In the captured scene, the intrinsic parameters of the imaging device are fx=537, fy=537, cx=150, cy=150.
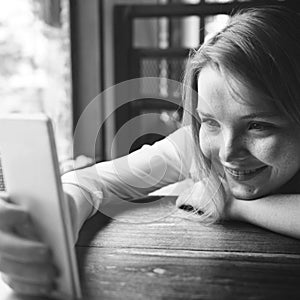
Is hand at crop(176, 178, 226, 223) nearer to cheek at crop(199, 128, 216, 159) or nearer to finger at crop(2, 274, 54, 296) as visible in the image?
cheek at crop(199, 128, 216, 159)

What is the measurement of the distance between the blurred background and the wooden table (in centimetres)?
55

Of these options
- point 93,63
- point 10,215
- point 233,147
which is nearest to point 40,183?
point 10,215

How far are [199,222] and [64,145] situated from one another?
33.8 inches

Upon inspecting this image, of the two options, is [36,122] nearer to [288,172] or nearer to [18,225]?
[18,225]

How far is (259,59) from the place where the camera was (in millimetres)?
584

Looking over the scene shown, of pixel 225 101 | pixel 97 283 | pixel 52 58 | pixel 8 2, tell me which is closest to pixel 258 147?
pixel 225 101

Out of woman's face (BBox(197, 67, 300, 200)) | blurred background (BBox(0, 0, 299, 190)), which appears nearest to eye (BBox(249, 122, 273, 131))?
woman's face (BBox(197, 67, 300, 200))

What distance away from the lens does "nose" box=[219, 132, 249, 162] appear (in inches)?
23.3

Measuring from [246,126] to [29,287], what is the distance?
30 centimetres

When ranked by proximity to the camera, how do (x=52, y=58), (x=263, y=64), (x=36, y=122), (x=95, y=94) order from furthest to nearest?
(x=95, y=94), (x=52, y=58), (x=263, y=64), (x=36, y=122)

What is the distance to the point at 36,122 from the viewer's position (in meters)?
0.36

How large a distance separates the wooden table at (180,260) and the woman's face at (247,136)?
6cm

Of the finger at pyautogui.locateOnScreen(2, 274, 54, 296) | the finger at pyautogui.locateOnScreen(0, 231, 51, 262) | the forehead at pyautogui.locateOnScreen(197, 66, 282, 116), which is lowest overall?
the finger at pyautogui.locateOnScreen(2, 274, 54, 296)

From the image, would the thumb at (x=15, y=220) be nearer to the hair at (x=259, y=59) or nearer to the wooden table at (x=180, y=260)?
the wooden table at (x=180, y=260)
